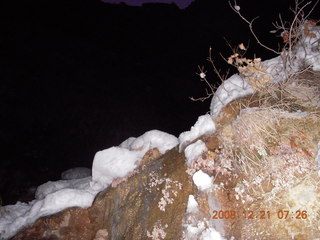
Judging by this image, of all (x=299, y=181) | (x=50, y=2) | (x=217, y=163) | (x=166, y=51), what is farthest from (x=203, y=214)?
(x=50, y=2)

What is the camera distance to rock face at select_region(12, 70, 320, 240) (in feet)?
7.99

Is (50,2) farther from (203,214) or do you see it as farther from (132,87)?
(203,214)

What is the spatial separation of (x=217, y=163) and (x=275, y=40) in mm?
42505

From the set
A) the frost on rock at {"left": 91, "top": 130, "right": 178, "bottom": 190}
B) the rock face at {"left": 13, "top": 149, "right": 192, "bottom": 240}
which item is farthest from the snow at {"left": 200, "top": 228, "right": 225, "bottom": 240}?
the frost on rock at {"left": 91, "top": 130, "right": 178, "bottom": 190}

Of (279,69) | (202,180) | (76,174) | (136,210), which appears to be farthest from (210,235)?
(76,174)

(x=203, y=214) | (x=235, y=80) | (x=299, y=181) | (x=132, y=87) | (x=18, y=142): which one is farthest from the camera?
(x=132, y=87)

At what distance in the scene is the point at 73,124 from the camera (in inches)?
658

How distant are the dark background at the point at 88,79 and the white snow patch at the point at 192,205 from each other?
448 inches

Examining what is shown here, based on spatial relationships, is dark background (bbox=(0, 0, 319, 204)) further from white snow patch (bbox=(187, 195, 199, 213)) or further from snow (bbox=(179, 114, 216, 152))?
white snow patch (bbox=(187, 195, 199, 213))

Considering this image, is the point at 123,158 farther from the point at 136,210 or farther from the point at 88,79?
the point at 88,79

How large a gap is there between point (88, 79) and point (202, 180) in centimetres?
2319

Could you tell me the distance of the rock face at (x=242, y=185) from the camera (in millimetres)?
2436

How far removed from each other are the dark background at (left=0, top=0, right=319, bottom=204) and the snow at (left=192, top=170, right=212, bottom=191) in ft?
37.8

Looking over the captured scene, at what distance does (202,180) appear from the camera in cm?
300
